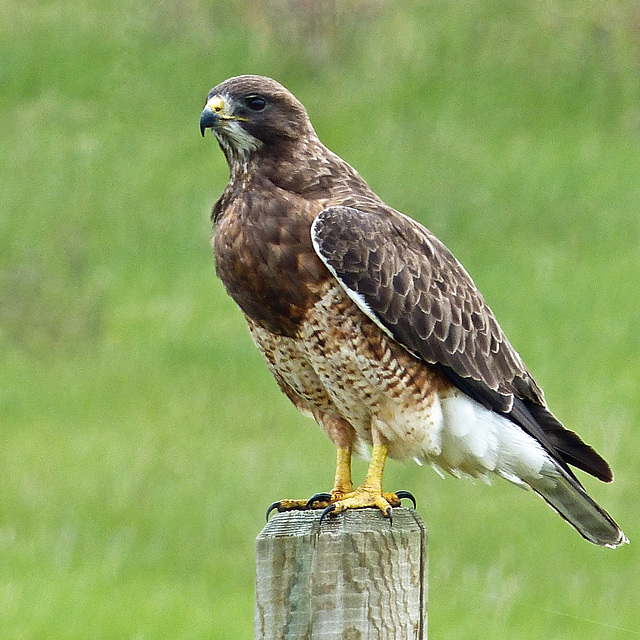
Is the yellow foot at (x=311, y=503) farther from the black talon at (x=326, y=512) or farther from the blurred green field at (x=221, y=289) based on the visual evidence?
the blurred green field at (x=221, y=289)

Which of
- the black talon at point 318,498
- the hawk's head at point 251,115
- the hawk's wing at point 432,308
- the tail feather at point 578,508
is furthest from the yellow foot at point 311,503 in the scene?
the hawk's head at point 251,115

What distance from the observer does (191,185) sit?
1473cm

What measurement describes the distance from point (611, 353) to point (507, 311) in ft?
3.22

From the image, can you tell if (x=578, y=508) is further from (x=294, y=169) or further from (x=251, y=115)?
(x=251, y=115)

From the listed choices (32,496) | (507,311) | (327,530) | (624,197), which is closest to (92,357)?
(32,496)

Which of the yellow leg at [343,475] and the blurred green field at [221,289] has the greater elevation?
the blurred green field at [221,289]

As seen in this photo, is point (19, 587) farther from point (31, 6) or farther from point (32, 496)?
point (31, 6)

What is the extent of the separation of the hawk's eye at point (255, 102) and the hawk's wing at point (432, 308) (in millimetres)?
473

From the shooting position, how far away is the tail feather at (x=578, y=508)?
16.2 feet

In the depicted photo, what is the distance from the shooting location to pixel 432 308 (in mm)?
4906

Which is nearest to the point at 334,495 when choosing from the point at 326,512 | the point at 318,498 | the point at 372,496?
the point at 318,498

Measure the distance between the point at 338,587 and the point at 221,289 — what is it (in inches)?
382

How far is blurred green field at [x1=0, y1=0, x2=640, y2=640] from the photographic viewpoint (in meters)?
8.37

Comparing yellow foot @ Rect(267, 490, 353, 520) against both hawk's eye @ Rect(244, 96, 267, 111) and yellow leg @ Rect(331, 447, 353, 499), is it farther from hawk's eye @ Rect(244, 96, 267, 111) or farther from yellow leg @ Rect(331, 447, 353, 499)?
hawk's eye @ Rect(244, 96, 267, 111)
